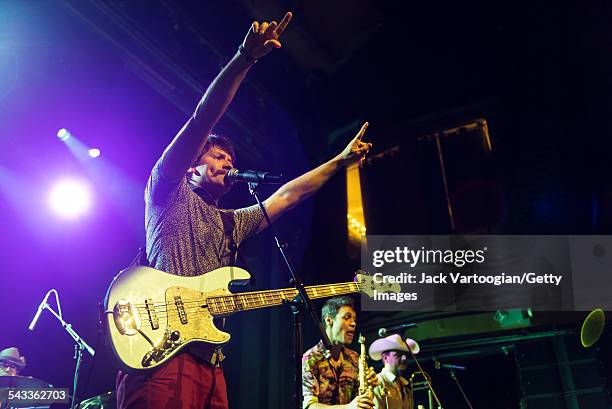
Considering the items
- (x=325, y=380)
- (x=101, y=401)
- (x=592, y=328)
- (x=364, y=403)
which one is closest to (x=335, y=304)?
(x=325, y=380)

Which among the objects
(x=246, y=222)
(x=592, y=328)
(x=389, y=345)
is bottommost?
(x=389, y=345)

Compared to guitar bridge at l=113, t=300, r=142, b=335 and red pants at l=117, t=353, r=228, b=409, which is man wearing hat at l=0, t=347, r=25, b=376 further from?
Result: guitar bridge at l=113, t=300, r=142, b=335

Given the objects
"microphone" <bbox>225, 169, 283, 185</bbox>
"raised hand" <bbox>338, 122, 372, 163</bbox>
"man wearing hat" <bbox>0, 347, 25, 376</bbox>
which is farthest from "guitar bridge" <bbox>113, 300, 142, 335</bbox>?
"man wearing hat" <bbox>0, 347, 25, 376</bbox>

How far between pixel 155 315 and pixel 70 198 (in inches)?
160

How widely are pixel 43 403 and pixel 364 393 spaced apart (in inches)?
105

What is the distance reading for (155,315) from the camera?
2297 millimetres

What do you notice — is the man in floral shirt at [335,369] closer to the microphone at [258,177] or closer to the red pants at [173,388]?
the red pants at [173,388]

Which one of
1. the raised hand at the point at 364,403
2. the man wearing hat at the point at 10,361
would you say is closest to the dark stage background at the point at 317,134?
the man wearing hat at the point at 10,361

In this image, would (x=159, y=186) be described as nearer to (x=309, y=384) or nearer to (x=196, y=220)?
(x=196, y=220)

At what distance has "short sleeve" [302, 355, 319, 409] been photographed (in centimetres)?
426

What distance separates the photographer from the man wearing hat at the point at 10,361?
194 inches

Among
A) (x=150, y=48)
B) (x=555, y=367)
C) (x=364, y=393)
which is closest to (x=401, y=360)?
(x=364, y=393)

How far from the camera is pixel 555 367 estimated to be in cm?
772

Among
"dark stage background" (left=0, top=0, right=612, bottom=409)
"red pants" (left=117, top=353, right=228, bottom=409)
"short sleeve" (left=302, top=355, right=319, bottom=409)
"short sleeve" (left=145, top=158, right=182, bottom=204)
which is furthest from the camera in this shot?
"dark stage background" (left=0, top=0, right=612, bottom=409)
